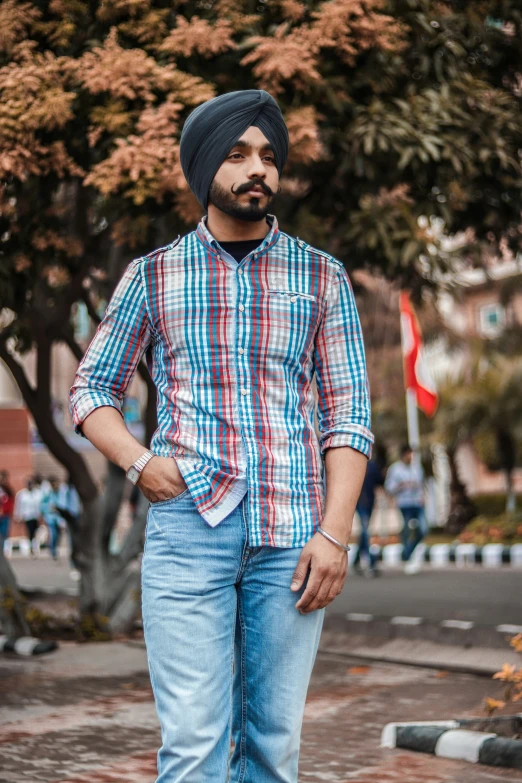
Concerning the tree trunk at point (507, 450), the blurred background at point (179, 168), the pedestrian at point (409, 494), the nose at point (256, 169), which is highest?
the nose at point (256, 169)

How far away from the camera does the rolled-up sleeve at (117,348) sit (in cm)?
262

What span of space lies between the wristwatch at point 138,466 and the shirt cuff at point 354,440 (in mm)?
400

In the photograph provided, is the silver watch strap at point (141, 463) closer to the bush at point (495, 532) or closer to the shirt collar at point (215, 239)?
the shirt collar at point (215, 239)

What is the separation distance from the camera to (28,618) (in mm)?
9625

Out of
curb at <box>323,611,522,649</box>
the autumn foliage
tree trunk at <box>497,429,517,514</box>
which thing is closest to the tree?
the autumn foliage

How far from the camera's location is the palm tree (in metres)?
22.3

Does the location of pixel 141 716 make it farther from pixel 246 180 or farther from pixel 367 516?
pixel 367 516

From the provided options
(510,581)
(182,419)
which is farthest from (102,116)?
(510,581)

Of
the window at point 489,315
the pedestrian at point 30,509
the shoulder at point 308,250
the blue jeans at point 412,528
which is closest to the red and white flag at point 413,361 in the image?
the blue jeans at point 412,528

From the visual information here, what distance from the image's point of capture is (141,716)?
6148 millimetres

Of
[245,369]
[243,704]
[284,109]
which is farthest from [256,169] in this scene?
[284,109]

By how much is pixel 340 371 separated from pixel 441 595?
10.2 metres

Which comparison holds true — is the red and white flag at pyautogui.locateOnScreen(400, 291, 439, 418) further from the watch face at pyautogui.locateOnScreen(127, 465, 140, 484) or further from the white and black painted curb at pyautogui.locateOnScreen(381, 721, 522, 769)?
the watch face at pyautogui.locateOnScreen(127, 465, 140, 484)

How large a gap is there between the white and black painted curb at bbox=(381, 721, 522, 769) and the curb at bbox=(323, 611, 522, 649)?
9.53 feet
